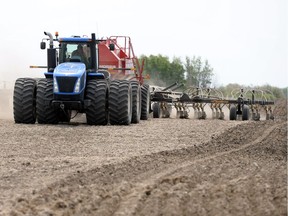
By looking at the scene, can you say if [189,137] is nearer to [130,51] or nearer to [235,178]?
[235,178]

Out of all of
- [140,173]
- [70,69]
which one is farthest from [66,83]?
[140,173]

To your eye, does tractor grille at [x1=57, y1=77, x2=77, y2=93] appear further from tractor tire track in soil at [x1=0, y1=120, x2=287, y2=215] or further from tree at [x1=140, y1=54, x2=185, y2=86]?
tree at [x1=140, y1=54, x2=185, y2=86]

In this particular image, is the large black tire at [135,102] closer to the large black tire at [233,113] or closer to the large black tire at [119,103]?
the large black tire at [119,103]

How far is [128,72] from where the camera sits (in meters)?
26.0

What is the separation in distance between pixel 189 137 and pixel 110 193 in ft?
27.9

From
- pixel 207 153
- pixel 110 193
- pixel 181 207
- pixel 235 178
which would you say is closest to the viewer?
pixel 181 207

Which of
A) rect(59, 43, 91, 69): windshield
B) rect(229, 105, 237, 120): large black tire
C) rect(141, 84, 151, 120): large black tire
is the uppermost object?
rect(59, 43, 91, 69): windshield

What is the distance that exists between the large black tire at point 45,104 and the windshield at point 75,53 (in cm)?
134

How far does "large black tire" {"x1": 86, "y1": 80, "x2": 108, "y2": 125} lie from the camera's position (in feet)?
63.0

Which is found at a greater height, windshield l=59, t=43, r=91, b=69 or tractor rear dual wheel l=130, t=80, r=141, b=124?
windshield l=59, t=43, r=91, b=69

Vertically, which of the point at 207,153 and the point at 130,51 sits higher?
the point at 130,51

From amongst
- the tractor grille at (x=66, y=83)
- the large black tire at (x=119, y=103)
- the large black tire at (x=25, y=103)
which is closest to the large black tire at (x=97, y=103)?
the large black tire at (x=119, y=103)

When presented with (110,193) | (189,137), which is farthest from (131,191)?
(189,137)

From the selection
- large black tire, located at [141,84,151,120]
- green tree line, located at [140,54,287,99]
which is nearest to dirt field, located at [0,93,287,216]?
large black tire, located at [141,84,151,120]
